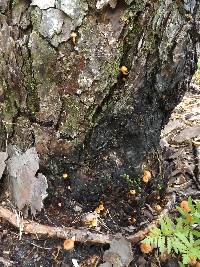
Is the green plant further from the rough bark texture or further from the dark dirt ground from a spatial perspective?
the rough bark texture

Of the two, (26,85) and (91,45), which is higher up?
(91,45)

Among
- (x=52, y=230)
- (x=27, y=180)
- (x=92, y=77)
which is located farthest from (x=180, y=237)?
(x=92, y=77)

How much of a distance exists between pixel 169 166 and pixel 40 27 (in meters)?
1.36

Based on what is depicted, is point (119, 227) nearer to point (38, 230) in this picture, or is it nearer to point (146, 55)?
point (38, 230)

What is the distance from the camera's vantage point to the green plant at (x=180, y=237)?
79.0 inches

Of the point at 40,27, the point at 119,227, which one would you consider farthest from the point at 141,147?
the point at 40,27

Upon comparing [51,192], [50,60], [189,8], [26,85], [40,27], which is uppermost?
[189,8]

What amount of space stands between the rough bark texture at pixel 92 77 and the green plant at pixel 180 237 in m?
0.37

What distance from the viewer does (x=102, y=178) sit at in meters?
2.17

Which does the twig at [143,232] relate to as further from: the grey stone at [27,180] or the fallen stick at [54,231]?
the grey stone at [27,180]

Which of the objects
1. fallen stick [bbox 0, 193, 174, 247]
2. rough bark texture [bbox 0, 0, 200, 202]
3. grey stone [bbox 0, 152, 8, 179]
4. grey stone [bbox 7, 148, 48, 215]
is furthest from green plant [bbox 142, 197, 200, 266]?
grey stone [bbox 0, 152, 8, 179]

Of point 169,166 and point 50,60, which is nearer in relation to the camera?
point 50,60

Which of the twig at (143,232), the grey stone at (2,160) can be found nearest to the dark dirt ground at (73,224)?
the twig at (143,232)

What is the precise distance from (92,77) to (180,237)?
988 millimetres
